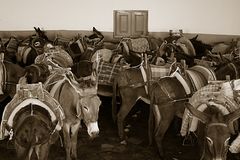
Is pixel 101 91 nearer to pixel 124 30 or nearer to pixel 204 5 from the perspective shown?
pixel 124 30

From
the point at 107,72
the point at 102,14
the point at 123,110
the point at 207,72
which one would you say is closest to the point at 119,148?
the point at 123,110

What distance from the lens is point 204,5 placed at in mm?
8758

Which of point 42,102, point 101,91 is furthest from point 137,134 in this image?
point 42,102

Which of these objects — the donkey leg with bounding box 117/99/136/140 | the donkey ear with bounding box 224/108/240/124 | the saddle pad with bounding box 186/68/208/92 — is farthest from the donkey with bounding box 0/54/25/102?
the donkey ear with bounding box 224/108/240/124

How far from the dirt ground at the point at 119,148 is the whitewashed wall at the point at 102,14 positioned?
151 inches

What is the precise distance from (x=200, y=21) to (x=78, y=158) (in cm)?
555

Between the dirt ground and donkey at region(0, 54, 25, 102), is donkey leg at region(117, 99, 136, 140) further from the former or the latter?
donkey at region(0, 54, 25, 102)

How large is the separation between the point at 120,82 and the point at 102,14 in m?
4.13

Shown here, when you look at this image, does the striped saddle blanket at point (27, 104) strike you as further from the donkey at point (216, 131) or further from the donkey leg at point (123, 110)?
the donkey leg at point (123, 110)

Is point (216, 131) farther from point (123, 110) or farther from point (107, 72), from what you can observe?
point (107, 72)

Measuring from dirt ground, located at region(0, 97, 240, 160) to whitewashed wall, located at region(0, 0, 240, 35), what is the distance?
3848mm

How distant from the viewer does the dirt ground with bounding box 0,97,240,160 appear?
486 cm

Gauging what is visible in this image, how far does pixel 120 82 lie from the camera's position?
545 cm

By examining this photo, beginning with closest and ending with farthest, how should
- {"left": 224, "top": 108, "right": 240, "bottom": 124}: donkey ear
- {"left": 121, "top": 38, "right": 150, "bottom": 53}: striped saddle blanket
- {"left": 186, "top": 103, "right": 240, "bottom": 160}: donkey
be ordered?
{"left": 186, "top": 103, "right": 240, "bottom": 160}: donkey < {"left": 224, "top": 108, "right": 240, "bottom": 124}: donkey ear < {"left": 121, "top": 38, "right": 150, "bottom": 53}: striped saddle blanket
